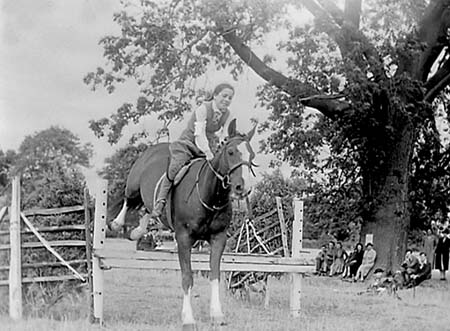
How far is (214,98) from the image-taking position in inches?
284

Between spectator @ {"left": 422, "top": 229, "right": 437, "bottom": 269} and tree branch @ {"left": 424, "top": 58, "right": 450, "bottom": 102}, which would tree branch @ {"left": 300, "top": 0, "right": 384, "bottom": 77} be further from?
spectator @ {"left": 422, "top": 229, "right": 437, "bottom": 269}

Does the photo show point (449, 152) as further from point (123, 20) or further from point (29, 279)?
point (29, 279)

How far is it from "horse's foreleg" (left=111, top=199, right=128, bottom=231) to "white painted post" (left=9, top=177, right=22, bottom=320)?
1.08 m

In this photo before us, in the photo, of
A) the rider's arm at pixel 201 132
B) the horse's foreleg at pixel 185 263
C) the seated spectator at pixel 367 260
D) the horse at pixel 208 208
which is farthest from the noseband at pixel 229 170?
the seated spectator at pixel 367 260

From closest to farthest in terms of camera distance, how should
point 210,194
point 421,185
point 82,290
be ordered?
point 210,194 → point 82,290 → point 421,185

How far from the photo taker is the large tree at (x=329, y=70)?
15.4 metres

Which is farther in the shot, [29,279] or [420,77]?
[420,77]

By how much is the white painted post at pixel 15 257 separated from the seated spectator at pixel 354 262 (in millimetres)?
11584

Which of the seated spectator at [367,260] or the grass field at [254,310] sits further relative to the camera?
the seated spectator at [367,260]

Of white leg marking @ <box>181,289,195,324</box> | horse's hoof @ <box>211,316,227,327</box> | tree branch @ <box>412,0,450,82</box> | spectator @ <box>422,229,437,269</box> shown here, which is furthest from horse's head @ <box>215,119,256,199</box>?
spectator @ <box>422,229,437,269</box>

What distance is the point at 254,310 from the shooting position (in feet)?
31.2

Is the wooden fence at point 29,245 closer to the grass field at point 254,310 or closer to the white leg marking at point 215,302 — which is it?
the grass field at point 254,310

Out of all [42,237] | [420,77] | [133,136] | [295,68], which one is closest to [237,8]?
[295,68]

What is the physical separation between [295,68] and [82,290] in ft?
30.9
